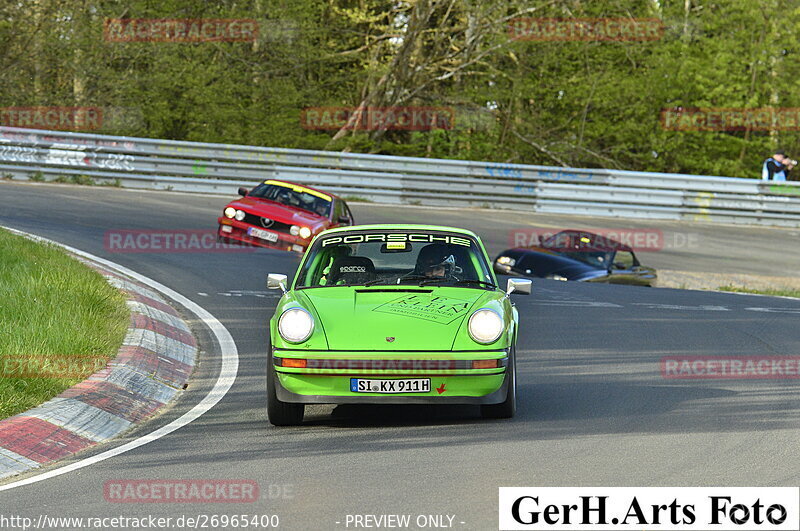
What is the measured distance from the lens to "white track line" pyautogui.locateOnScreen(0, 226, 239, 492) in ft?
21.8

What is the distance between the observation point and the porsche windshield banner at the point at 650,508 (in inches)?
219

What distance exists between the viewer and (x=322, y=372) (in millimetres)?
7613

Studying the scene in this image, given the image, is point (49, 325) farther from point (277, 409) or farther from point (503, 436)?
point (503, 436)

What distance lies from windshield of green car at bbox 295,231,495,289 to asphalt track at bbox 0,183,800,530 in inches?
36.3

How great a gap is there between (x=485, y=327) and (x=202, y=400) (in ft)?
7.46

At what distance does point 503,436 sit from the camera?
756 centimetres

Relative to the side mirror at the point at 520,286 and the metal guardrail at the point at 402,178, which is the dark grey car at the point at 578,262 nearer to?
the metal guardrail at the point at 402,178

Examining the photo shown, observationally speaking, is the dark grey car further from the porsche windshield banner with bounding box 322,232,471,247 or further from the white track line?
the porsche windshield banner with bounding box 322,232,471,247

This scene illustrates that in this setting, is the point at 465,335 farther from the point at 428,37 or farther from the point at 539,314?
the point at 428,37

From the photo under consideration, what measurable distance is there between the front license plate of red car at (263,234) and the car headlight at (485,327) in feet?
38.3

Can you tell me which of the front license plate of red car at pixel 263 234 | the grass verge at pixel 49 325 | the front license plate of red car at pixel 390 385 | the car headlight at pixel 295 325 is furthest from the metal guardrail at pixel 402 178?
the front license plate of red car at pixel 390 385

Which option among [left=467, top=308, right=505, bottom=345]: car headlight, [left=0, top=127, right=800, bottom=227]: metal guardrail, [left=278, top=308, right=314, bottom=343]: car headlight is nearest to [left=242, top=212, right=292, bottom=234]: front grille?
[left=0, top=127, right=800, bottom=227]: metal guardrail

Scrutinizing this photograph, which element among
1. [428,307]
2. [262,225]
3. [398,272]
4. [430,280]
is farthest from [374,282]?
[262,225]

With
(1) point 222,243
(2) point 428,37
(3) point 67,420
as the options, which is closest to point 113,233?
(1) point 222,243
